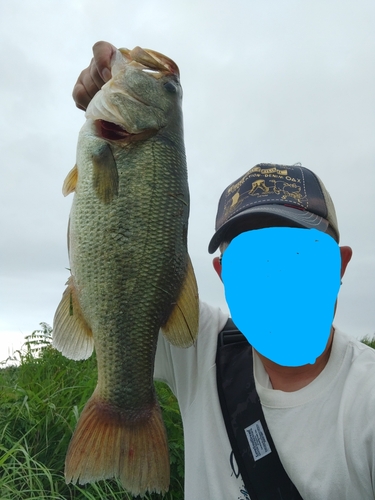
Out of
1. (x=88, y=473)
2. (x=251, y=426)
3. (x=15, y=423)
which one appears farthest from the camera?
(x=15, y=423)

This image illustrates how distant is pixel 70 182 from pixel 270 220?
35.2 inches

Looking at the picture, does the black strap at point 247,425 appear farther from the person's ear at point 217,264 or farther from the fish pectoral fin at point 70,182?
the fish pectoral fin at point 70,182

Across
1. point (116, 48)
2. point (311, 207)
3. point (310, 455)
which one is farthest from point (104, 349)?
point (116, 48)

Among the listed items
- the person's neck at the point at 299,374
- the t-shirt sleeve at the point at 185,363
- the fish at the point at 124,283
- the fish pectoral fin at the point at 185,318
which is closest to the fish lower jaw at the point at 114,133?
the fish at the point at 124,283

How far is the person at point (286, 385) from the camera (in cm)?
169

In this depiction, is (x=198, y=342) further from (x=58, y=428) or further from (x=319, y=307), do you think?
(x=58, y=428)

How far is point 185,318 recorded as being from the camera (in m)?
1.67

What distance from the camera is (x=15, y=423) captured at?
9.53 feet

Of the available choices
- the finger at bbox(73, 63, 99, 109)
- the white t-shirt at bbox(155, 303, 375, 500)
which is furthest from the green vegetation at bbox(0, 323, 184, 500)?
the finger at bbox(73, 63, 99, 109)

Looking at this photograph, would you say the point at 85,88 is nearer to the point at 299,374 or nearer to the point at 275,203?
the point at 275,203

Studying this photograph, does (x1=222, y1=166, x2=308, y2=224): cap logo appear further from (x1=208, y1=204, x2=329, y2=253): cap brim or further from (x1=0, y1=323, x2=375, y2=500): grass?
(x1=0, y1=323, x2=375, y2=500): grass

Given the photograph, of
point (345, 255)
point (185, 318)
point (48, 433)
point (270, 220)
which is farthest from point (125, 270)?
point (48, 433)

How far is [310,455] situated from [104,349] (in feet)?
2.99

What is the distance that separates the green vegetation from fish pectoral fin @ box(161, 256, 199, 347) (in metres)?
1.17
